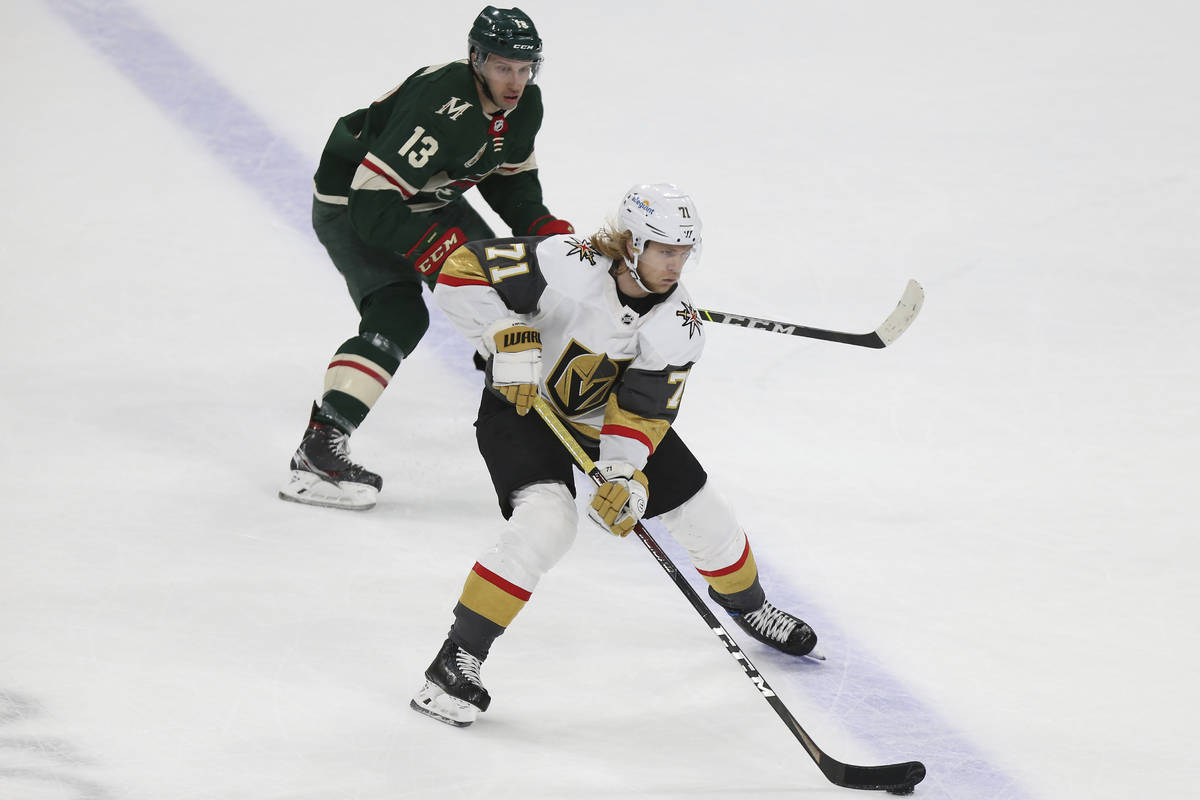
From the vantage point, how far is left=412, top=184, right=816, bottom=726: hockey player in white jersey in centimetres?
276

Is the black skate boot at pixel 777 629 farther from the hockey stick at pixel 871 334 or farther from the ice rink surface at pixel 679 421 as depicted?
the hockey stick at pixel 871 334

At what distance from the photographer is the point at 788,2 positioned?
657 cm

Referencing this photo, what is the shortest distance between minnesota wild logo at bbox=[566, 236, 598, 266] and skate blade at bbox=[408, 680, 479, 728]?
33.9 inches

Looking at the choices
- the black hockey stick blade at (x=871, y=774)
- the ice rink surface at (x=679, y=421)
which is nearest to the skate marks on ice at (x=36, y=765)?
the ice rink surface at (x=679, y=421)

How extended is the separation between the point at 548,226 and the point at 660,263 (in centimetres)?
112

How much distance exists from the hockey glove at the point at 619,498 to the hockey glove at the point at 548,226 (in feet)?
3.67

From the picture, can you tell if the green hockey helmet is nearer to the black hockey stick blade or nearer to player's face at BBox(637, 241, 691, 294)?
player's face at BBox(637, 241, 691, 294)

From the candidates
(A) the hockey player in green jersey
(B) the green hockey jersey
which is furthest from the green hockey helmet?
(B) the green hockey jersey

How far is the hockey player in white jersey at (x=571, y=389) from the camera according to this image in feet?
9.05

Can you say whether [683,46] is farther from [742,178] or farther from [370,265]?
[370,265]

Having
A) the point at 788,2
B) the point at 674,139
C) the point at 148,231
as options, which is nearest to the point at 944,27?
the point at 788,2

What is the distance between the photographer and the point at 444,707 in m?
2.75

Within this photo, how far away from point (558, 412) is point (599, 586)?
20.3 inches

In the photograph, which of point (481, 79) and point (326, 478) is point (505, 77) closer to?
point (481, 79)
